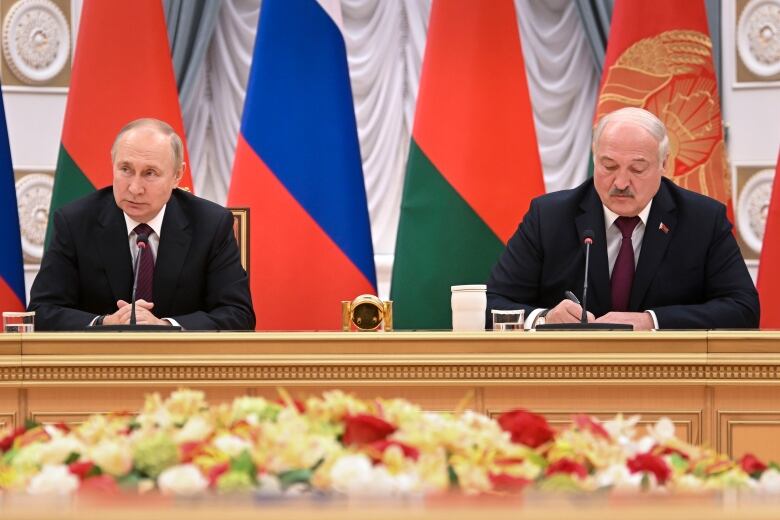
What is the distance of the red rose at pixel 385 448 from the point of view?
3.57 feet

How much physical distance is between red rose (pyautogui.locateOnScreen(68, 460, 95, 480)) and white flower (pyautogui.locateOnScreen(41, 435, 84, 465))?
0.11 ft

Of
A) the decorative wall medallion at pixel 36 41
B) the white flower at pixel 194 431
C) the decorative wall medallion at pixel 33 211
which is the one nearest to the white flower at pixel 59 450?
the white flower at pixel 194 431

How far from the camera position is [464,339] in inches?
101

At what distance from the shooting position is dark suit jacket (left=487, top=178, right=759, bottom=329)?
3.44 meters

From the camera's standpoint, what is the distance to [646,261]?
11.3 ft

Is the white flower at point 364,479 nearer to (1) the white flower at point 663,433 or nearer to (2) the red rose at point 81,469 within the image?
(2) the red rose at point 81,469

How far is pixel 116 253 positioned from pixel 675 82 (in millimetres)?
2245

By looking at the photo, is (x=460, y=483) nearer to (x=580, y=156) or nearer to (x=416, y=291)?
(x=416, y=291)

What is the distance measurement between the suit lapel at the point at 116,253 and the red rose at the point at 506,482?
2.60m

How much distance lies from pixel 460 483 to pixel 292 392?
153cm

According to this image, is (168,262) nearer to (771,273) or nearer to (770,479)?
(771,273)

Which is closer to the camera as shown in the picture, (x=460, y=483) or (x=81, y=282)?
(x=460, y=483)

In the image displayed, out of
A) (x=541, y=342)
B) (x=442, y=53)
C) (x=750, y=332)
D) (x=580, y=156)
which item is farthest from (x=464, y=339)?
(x=580, y=156)

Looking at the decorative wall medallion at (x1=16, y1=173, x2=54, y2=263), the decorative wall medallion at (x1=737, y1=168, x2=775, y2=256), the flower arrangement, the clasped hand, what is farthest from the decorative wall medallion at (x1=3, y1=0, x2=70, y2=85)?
the flower arrangement
